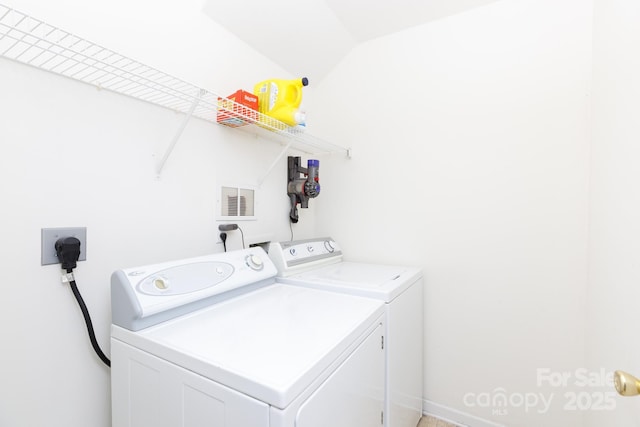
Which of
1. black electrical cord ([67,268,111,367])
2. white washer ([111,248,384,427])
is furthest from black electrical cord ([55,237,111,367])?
white washer ([111,248,384,427])

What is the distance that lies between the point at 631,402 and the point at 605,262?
0.56 metres

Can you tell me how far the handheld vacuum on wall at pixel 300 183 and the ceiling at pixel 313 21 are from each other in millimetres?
751

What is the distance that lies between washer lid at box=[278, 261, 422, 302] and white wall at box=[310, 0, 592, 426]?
268mm

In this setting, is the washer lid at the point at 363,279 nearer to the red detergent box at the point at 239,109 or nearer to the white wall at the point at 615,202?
the white wall at the point at 615,202

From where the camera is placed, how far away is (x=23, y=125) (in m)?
0.94

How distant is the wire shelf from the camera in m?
0.88

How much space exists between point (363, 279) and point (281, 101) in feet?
3.56

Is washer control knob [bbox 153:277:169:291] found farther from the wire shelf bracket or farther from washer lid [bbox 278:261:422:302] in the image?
washer lid [bbox 278:261:422:302]

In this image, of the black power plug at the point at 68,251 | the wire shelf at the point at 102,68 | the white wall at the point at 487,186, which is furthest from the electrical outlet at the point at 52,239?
the white wall at the point at 487,186

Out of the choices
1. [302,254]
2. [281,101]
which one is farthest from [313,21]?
[302,254]

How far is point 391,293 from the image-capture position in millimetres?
1328

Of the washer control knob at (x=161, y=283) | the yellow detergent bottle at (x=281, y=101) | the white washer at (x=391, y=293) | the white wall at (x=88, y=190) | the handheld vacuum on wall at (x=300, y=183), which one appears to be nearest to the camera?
the white wall at (x=88, y=190)

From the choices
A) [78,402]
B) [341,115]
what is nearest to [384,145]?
[341,115]

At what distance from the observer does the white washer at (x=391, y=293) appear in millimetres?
1339
